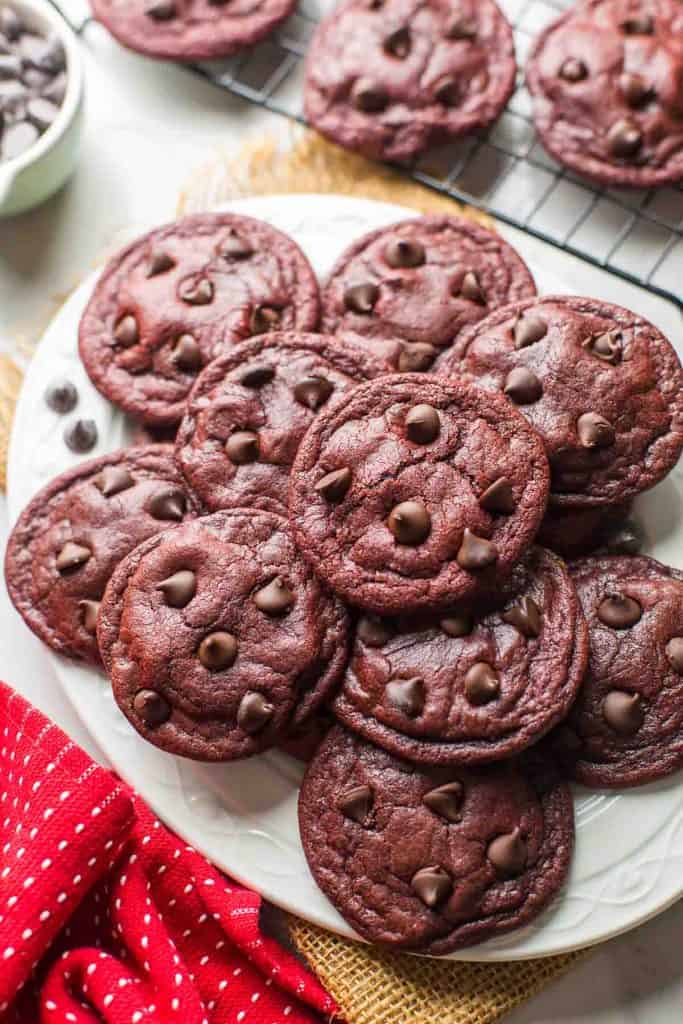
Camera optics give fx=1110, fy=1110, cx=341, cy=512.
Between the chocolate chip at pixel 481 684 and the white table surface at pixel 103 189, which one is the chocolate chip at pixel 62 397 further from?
the chocolate chip at pixel 481 684

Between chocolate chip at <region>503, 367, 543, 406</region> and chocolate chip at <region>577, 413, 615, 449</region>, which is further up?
chocolate chip at <region>577, 413, 615, 449</region>

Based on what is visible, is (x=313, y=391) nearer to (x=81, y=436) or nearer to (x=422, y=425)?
(x=422, y=425)

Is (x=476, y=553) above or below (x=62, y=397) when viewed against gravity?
above

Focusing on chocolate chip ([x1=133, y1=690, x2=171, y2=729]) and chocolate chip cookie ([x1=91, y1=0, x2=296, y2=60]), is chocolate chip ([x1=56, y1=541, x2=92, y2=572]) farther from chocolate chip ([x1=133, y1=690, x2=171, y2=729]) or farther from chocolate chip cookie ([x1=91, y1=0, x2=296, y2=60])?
chocolate chip cookie ([x1=91, y1=0, x2=296, y2=60])

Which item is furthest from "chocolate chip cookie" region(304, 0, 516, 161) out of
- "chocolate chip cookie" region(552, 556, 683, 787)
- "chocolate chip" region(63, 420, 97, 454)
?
"chocolate chip cookie" region(552, 556, 683, 787)

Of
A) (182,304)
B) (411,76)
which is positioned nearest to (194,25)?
(411,76)

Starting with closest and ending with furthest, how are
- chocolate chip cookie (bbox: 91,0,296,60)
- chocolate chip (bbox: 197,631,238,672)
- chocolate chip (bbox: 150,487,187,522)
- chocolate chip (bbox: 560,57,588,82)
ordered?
chocolate chip (bbox: 197,631,238,672) → chocolate chip (bbox: 150,487,187,522) → chocolate chip (bbox: 560,57,588,82) → chocolate chip cookie (bbox: 91,0,296,60)
